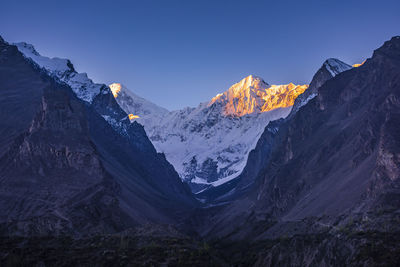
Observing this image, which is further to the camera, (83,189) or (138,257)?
(83,189)

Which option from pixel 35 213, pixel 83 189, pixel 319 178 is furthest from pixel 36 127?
pixel 319 178

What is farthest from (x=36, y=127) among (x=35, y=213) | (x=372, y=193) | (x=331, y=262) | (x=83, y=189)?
(x=331, y=262)

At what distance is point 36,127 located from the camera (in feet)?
639

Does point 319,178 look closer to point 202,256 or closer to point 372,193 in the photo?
point 372,193

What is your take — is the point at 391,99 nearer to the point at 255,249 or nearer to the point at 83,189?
the point at 255,249

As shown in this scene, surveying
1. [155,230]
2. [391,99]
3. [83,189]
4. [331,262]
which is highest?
[83,189]

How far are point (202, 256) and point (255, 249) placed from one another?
53.4m

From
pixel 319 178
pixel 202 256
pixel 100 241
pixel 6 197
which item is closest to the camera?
pixel 202 256

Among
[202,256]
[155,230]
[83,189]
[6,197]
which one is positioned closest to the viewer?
[202,256]

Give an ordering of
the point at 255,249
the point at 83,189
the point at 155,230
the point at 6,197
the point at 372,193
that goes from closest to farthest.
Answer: the point at 155,230 < the point at 372,193 < the point at 255,249 < the point at 6,197 < the point at 83,189

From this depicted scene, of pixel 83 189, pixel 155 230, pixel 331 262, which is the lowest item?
pixel 331 262

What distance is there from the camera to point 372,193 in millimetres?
129250

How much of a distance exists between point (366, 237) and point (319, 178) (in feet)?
328

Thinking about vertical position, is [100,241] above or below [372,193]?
above
